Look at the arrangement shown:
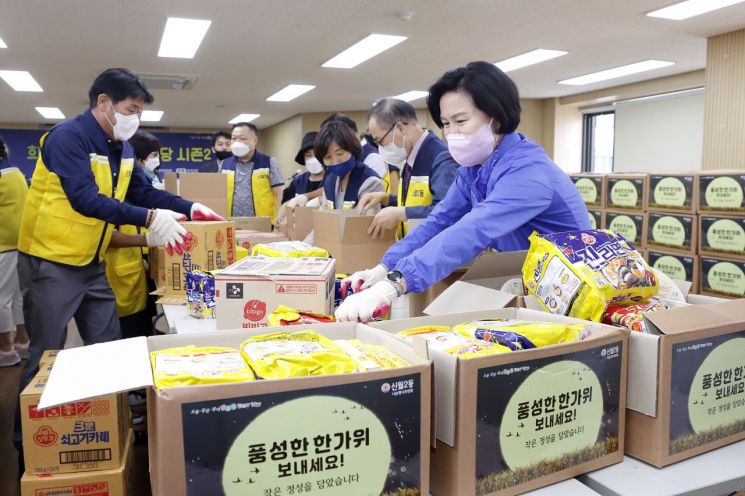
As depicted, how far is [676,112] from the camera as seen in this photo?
326 inches

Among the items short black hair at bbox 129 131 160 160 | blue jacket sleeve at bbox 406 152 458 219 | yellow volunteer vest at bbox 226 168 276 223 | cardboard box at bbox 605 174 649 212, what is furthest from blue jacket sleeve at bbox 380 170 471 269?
cardboard box at bbox 605 174 649 212

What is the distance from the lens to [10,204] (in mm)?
3811

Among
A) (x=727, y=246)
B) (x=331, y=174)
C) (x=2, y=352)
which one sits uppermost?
(x=331, y=174)

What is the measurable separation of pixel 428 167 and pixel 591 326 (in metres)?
1.77

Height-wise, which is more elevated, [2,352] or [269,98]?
[269,98]

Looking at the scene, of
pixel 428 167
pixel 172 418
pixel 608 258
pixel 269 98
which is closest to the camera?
pixel 172 418

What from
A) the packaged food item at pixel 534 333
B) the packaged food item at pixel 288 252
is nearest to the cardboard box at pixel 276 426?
the packaged food item at pixel 534 333

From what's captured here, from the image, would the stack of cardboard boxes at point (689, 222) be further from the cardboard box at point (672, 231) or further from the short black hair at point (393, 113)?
the short black hair at point (393, 113)

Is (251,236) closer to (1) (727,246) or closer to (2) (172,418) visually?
(2) (172,418)

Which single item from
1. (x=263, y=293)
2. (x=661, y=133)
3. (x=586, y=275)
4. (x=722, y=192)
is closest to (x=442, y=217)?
(x=263, y=293)

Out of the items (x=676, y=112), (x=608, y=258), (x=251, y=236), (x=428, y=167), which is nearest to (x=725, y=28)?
(x=676, y=112)

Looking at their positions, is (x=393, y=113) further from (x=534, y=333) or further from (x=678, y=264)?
(x=678, y=264)

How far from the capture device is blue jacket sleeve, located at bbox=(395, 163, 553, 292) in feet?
4.60

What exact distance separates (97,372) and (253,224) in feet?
10.6
